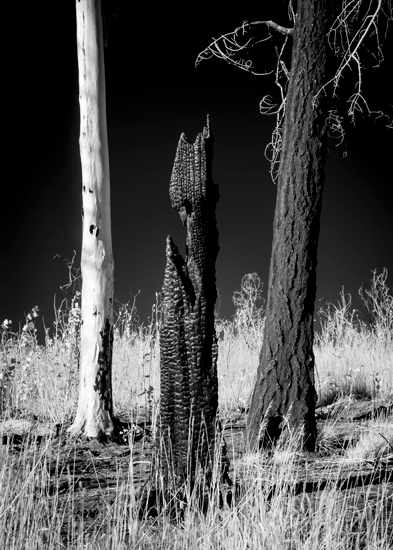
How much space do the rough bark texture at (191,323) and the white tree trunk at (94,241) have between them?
229 cm

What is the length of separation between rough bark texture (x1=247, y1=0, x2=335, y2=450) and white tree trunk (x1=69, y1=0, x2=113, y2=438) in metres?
1.40

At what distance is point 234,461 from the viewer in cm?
340

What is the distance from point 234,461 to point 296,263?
6.51ft

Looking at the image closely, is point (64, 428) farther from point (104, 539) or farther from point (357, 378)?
point (357, 378)

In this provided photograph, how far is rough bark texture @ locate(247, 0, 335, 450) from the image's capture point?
4.85 metres

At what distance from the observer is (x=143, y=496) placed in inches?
126

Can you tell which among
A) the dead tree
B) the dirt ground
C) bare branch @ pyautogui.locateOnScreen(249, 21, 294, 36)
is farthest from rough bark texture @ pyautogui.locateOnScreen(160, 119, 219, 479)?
bare branch @ pyautogui.locateOnScreen(249, 21, 294, 36)

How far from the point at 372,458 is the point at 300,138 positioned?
2.65 m

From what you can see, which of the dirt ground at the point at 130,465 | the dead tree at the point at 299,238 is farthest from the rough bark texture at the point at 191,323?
the dead tree at the point at 299,238

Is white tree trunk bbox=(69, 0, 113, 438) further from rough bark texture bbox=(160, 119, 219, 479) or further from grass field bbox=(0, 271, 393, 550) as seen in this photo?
rough bark texture bbox=(160, 119, 219, 479)

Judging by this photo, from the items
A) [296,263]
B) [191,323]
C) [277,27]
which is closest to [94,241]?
[296,263]

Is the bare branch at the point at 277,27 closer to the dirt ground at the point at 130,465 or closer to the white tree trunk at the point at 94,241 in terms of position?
the white tree trunk at the point at 94,241

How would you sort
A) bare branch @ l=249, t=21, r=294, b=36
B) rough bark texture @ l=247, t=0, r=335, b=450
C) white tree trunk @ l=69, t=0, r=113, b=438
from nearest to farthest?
rough bark texture @ l=247, t=0, r=335, b=450 → white tree trunk @ l=69, t=0, r=113, b=438 → bare branch @ l=249, t=21, r=294, b=36

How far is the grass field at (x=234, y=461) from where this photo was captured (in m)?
2.61
